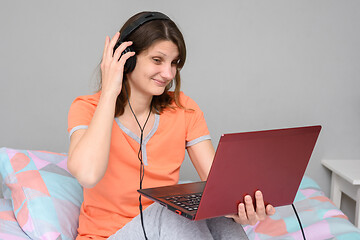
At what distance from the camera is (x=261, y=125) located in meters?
2.16

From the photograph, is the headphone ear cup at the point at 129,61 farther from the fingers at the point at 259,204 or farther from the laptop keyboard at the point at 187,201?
the fingers at the point at 259,204

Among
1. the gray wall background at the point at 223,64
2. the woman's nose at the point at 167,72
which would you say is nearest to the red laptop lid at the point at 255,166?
the woman's nose at the point at 167,72

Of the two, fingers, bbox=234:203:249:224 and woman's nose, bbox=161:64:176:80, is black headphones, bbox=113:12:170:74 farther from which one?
fingers, bbox=234:203:249:224

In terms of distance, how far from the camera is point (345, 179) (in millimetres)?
2051

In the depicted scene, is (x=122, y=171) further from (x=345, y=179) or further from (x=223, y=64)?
(x=345, y=179)

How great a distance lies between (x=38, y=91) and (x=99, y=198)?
0.95 meters

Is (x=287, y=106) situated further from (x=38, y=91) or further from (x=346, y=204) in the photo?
(x=38, y=91)

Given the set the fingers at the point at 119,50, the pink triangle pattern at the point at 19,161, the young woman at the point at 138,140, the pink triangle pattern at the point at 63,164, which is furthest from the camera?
the pink triangle pattern at the point at 63,164

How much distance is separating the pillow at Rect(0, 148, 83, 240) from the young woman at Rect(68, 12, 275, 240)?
0.14 meters

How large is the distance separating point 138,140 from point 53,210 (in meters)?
0.40

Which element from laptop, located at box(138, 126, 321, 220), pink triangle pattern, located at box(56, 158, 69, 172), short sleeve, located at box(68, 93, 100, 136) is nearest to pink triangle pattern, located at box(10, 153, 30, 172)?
pink triangle pattern, located at box(56, 158, 69, 172)

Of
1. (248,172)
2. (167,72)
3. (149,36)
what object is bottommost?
(248,172)

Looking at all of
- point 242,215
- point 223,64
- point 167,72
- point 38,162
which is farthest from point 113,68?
point 223,64

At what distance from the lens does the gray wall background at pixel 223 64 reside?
1.96 metres
